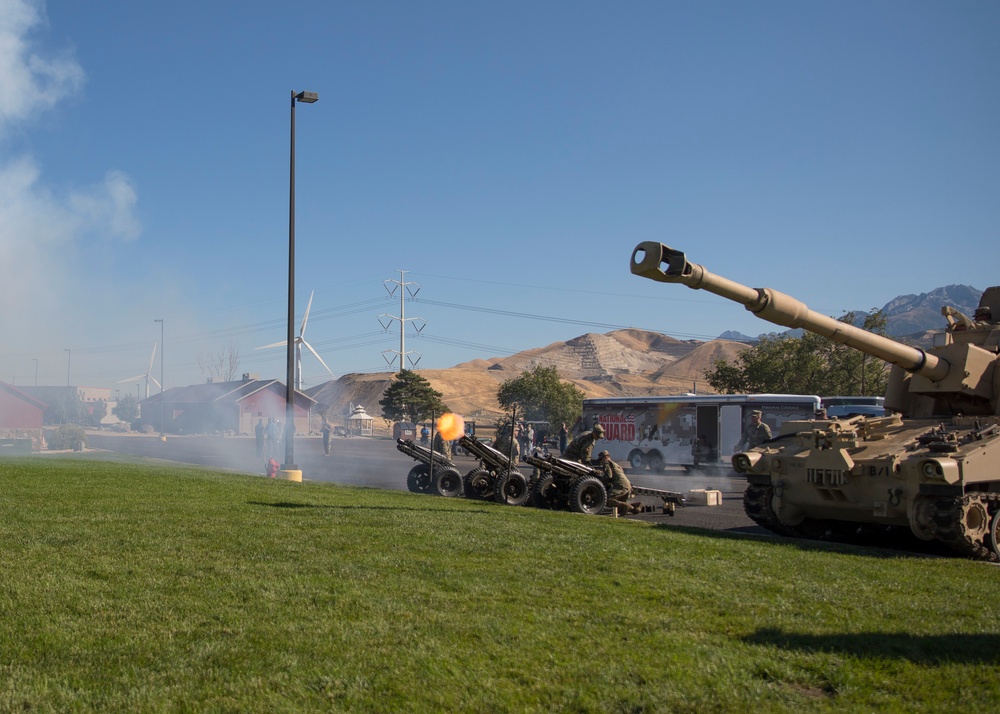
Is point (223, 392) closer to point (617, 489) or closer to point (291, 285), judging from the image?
point (291, 285)

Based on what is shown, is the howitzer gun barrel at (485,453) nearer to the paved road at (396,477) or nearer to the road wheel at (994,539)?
the paved road at (396,477)

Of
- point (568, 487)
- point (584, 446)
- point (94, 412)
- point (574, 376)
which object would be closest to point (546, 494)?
point (568, 487)

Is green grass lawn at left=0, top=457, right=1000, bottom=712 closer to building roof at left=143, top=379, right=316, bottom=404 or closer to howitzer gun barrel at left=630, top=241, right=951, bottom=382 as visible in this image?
howitzer gun barrel at left=630, top=241, right=951, bottom=382

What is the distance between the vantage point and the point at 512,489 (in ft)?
54.7

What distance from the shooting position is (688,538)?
36.7 feet

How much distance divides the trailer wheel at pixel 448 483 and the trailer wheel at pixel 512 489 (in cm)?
231

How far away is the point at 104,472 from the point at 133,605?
14099mm

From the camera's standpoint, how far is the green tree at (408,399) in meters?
67.0

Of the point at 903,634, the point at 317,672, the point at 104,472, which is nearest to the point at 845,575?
the point at 903,634

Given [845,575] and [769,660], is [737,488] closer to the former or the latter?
[845,575]

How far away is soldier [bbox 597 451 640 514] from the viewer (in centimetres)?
1593

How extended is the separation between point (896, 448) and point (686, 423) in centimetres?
2086

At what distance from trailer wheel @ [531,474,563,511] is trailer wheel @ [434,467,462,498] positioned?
2.93 m

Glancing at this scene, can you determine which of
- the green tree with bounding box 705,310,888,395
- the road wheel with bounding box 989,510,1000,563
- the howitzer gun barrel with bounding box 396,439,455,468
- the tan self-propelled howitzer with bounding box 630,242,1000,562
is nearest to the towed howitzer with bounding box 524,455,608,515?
the tan self-propelled howitzer with bounding box 630,242,1000,562
